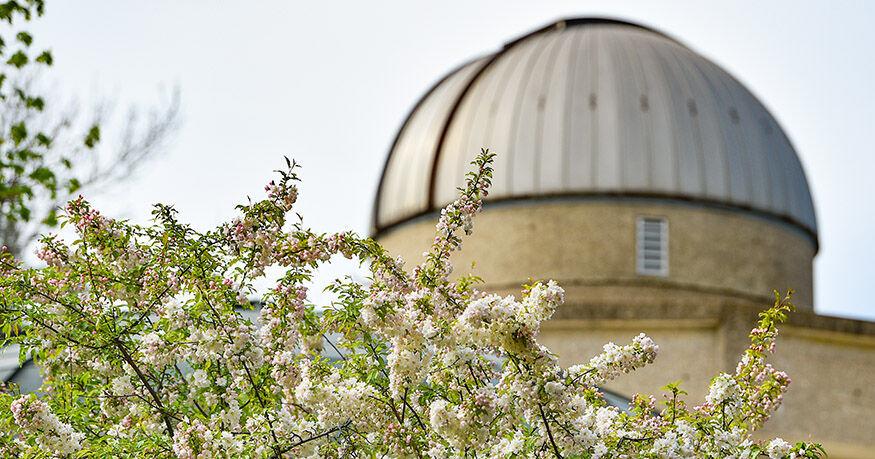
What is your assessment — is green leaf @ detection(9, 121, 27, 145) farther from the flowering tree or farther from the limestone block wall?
the limestone block wall

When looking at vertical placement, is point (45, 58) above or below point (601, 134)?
below

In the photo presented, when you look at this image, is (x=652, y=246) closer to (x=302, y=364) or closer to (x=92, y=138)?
(x=92, y=138)

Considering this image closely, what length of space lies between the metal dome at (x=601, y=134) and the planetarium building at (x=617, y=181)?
3 cm

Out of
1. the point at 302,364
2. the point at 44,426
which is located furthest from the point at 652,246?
the point at 44,426

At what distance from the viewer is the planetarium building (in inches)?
944

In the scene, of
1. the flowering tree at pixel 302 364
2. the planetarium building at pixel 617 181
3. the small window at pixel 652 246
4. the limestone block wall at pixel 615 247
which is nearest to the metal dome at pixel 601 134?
the planetarium building at pixel 617 181

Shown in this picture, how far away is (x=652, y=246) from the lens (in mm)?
24094

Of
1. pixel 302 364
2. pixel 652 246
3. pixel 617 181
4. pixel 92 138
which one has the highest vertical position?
pixel 617 181

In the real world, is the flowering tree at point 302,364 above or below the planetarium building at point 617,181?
below

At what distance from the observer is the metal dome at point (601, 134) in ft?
79.3

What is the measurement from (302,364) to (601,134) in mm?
18249

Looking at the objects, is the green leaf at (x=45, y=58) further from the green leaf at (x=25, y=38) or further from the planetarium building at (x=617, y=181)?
the planetarium building at (x=617, y=181)

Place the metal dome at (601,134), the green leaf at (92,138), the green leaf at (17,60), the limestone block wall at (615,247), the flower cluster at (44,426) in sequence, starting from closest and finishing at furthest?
the flower cluster at (44,426) → the green leaf at (17,60) → the green leaf at (92,138) → the limestone block wall at (615,247) → the metal dome at (601,134)

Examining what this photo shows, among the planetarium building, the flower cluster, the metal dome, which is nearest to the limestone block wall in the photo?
the planetarium building
